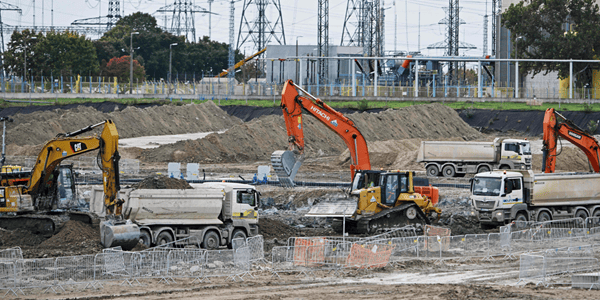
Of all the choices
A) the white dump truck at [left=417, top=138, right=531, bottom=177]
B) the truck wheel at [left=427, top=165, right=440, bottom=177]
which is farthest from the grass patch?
the white dump truck at [left=417, top=138, right=531, bottom=177]

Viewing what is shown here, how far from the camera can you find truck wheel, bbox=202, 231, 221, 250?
67.1 ft

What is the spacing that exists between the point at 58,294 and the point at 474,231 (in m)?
14.6

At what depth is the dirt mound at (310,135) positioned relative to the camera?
48281mm

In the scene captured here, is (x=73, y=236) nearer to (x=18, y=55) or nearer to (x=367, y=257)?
(x=367, y=257)

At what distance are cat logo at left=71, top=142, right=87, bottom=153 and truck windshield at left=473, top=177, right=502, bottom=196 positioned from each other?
13.3 meters

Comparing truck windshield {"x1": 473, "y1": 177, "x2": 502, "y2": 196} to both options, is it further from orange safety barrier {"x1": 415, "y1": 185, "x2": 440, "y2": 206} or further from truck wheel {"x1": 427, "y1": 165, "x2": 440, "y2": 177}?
truck wheel {"x1": 427, "y1": 165, "x2": 440, "y2": 177}

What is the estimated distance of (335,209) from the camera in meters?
22.9

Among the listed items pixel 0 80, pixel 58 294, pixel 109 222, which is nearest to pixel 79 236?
pixel 109 222

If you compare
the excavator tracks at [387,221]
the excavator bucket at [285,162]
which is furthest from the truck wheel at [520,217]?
the excavator bucket at [285,162]

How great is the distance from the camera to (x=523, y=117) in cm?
6594

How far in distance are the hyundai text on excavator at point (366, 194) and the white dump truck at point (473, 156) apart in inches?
620

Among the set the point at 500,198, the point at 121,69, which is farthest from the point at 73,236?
the point at 121,69

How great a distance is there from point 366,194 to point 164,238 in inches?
264

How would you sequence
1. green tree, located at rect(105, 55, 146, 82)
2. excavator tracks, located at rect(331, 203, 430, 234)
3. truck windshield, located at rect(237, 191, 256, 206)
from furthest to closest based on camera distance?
green tree, located at rect(105, 55, 146, 82) < excavator tracks, located at rect(331, 203, 430, 234) < truck windshield, located at rect(237, 191, 256, 206)
